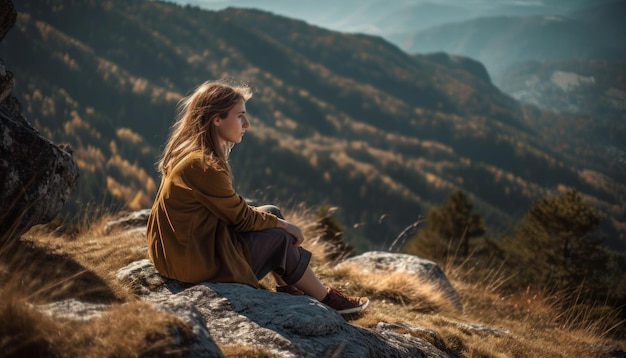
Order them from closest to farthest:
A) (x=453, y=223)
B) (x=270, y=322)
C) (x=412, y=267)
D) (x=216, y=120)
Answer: (x=270, y=322)
(x=216, y=120)
(x=412, y=267)
(x=453, y=223)

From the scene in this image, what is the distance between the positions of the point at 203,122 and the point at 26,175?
1.56 m

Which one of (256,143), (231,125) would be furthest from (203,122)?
(256,143)

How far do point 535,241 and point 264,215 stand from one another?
2301 cm

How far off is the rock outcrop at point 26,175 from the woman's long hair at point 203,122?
1.10 metres

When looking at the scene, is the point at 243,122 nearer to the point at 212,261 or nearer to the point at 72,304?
the point at 212,261

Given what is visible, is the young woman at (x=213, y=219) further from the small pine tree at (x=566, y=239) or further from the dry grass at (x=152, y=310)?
the small pine tree at (x=566, y=239)

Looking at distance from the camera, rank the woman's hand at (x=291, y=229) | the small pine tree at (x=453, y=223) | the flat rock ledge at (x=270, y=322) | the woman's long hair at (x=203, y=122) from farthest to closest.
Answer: the small pine tree at (x=453, y=223), the woman's hand at (x=291, y=229), the woman's long hair at (x=203, y=122), the flat rock ledge at (x=270, y=322)

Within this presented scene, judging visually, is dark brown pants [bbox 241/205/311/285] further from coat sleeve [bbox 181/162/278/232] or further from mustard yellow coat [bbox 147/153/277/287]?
coat sleeve [bbox 181/162/278/232]

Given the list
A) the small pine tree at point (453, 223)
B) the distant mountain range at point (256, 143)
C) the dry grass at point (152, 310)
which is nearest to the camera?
the dry grass at point (152, 310)

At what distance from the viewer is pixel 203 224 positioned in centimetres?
304

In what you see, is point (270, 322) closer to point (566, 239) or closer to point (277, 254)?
point (277, 254)

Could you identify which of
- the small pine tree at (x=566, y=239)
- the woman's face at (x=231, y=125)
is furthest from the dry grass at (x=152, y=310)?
the small pine tree at (x=566, y=239)

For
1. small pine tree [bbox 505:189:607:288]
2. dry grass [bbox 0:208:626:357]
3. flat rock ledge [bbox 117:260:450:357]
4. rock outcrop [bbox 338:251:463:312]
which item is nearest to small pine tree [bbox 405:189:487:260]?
small pine tree [bbox 505:189:607:288]

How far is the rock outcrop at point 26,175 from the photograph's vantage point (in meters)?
3.37
